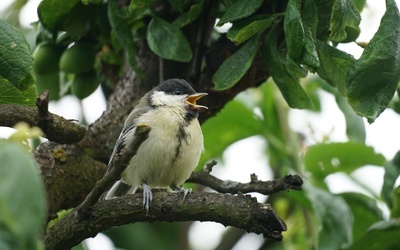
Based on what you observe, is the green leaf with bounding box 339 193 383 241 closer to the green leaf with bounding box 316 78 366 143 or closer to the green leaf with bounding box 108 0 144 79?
the green leaf with bounding box 316 78 366 143

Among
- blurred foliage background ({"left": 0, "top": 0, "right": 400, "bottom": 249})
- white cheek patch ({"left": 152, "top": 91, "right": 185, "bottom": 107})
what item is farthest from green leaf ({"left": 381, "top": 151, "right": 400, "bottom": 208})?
white cheek patch ({"left": 152, "top": 91, "right": 185, "bottom": 107})

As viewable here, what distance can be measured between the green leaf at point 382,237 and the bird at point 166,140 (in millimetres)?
653

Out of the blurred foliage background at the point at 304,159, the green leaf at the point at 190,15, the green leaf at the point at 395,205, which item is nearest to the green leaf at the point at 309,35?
the blurred foliage background at the point at 304,159

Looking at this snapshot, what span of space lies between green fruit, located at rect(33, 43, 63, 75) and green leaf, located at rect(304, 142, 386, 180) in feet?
3.62

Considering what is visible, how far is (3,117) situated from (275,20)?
0.78 meters

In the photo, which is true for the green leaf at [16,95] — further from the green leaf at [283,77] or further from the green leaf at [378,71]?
the green leaf at [378,71]

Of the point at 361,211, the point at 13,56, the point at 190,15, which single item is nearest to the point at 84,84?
the point at 190,15

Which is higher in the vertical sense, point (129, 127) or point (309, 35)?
point (309, 35)

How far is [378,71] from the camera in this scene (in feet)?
5.40

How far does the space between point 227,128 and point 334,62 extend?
1354mm

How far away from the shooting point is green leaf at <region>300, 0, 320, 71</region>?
5.50 ft

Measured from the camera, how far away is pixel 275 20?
197 centimetres

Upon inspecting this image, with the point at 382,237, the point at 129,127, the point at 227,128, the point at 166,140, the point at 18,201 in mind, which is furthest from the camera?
the point at 227,128

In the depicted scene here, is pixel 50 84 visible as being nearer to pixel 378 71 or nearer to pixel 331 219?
pixel 331 219
